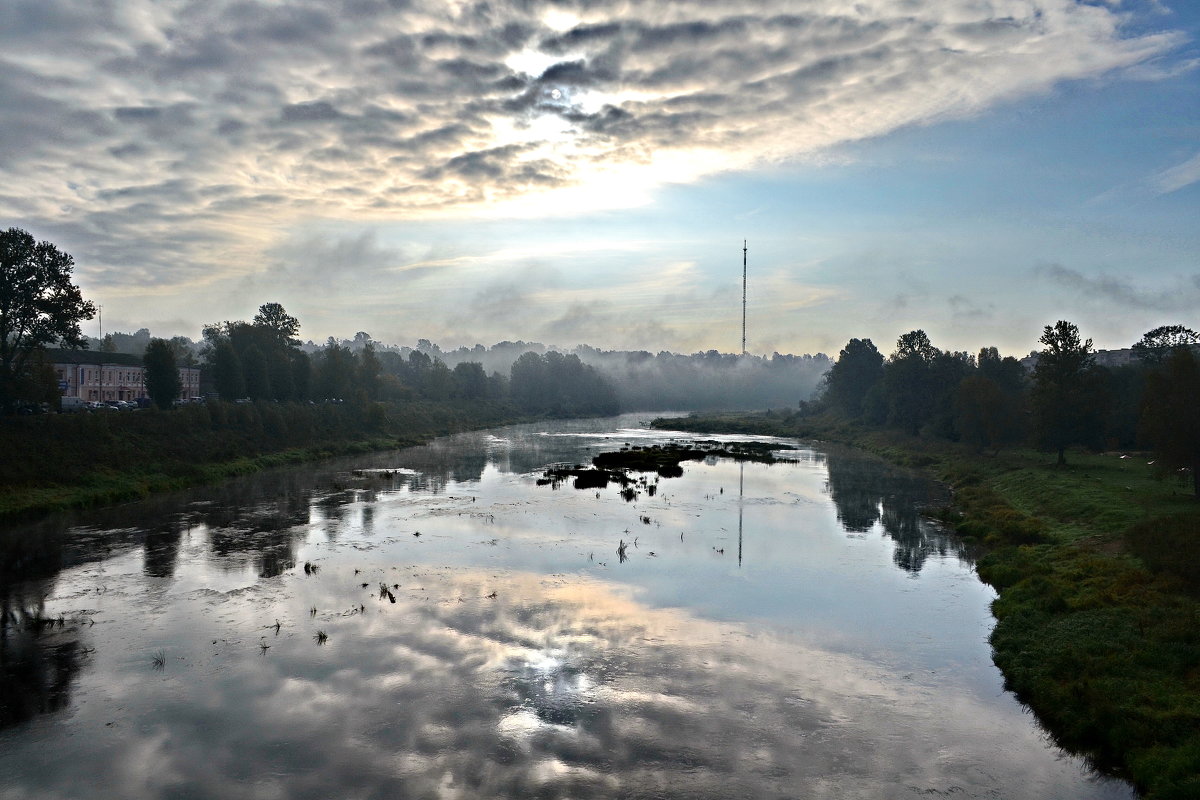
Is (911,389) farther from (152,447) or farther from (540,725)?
(540,725)

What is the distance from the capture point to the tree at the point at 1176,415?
42094mm

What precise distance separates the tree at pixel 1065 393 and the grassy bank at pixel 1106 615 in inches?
422

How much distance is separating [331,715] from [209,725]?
298 cm

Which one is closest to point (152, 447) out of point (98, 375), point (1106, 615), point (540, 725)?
point (98, 375)

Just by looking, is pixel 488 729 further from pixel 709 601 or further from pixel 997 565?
pixel 997 565

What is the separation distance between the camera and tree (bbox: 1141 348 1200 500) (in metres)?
42.1

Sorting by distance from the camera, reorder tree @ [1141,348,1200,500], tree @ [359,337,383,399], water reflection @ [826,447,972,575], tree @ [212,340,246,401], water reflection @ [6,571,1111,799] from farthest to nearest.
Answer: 1. tree @ [359,337,383,399]
2. tree @ [212,340,246,401]
3. tree @ [1141,348,1200,500]
4. water reflection @ [826,447,972,575]
5. water reflection @ [6,571,1111,799]

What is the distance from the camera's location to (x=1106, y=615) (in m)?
24.6

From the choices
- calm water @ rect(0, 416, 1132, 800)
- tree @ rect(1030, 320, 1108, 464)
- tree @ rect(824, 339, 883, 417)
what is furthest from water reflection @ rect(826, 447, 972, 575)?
tree @ rect(824, 339, 883, 417)

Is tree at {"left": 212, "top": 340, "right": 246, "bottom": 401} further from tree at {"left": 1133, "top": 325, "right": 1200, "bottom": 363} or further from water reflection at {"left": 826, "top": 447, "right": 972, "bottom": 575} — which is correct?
tree at {"left": 1133, "top": 325, "right": 1200, "bottom": 363}

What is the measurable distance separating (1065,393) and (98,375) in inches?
4743

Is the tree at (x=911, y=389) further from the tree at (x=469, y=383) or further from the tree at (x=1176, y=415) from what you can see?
the tree at (x=469, y=383)

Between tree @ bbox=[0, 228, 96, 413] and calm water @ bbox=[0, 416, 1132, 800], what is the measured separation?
99.7 feet

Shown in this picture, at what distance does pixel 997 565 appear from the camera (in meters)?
35.0
